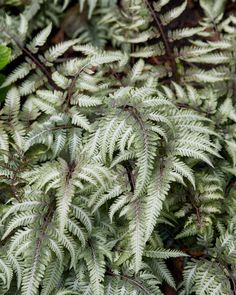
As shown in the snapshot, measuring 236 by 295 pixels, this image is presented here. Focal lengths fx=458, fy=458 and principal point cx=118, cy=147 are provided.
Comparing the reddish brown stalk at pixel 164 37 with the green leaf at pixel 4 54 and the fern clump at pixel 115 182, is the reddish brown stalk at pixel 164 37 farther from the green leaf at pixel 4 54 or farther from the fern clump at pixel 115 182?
the green leaf at pixel 4 54

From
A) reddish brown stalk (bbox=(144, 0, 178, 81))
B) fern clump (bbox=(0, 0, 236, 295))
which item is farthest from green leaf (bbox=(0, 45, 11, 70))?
reddish brown stalk (bbox=(144, 0, 178, 81))

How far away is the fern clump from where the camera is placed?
2.45 m

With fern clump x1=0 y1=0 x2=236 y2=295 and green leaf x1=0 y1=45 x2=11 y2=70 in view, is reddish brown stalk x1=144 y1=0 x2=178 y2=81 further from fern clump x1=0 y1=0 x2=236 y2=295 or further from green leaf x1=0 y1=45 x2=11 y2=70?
green leaf x1=0 y1=45 x2=11 y2=70

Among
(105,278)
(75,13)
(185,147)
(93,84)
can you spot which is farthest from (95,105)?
(75,13)

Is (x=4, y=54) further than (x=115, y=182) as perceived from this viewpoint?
Yes

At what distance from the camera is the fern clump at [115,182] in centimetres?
245

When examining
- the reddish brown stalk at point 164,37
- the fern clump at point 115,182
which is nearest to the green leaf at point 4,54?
the fern clump at point 115,182

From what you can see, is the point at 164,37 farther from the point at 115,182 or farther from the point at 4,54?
the point at 115,182

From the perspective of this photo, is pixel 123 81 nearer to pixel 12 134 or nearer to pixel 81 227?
pixel 12 134

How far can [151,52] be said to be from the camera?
3205 mm

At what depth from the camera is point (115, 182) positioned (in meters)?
2.56

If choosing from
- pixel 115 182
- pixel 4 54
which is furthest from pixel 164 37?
pixel 115 182

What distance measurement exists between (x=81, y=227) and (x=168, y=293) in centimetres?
71

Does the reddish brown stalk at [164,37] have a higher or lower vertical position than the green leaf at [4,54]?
lower
